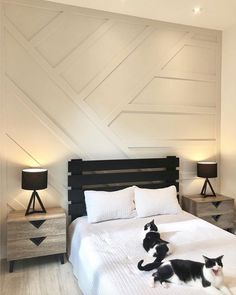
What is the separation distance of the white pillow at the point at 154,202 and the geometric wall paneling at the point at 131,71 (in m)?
1.08

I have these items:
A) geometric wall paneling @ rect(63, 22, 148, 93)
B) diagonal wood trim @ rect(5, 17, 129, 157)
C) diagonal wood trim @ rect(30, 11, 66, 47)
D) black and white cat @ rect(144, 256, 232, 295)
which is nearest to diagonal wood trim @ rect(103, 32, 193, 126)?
diagonal wood trim @ rect(5, 17, 129, 157)

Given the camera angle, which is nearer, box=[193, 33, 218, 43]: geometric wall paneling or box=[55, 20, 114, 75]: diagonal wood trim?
box=[55, 20, 114, 75]: diagonal wood trim

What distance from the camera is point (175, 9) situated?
10.1 feet

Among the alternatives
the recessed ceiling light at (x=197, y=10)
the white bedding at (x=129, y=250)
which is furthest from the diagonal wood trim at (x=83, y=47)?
the white bedding at (x=129, y=250)

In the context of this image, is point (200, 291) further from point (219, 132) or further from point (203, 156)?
point (219, 132)

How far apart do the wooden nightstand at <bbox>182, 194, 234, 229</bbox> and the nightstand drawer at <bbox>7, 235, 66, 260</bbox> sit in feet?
5.49

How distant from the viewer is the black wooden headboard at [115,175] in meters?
3.08

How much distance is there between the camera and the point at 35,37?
2.96 m

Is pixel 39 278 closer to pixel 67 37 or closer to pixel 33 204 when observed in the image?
pixel 33 204

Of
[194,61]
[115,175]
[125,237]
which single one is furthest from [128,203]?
[194,61]

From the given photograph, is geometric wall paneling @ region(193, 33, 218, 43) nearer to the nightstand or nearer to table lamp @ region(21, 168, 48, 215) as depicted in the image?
table lamp @ region(21, 168, 48, 215)

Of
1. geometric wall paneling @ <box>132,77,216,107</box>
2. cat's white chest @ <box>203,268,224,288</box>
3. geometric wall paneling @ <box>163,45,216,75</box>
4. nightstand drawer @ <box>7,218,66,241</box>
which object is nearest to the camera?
cat's white chest @ <box>203,268,224,288</box>

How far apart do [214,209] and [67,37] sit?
282 centimetres

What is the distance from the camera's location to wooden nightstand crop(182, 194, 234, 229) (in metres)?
3.33
